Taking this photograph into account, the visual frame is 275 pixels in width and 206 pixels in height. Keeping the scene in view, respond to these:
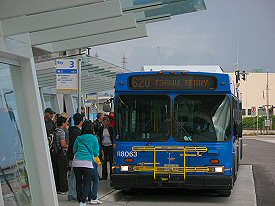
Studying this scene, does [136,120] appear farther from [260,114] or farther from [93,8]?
[260,114]

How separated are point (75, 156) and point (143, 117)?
296 cm

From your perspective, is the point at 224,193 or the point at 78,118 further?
the point at 224,193

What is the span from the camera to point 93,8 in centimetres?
877

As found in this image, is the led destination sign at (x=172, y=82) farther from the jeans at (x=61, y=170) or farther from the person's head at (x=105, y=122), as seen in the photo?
the person's head at (x=105, y=122)

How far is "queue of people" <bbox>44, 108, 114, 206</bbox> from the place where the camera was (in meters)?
10.6

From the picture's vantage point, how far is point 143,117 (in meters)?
13.4

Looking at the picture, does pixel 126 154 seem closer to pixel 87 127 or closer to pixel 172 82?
pixel 172 82

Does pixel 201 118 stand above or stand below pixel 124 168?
above

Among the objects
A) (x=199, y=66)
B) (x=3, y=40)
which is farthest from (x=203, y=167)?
(x=3, y=40)

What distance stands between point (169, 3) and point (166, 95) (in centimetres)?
294

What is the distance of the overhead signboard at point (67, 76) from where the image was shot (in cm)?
1511

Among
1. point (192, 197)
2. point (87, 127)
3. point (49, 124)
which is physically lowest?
point (192, 197)

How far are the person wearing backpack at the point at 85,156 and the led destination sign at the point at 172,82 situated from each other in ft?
10.4

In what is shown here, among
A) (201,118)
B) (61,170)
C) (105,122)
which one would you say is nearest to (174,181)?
(201,118)
